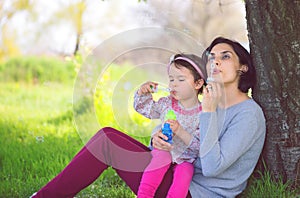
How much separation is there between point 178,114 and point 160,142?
0.49ft

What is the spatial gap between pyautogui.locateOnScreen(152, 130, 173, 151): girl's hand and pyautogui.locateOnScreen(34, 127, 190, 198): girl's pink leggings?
0.59ft

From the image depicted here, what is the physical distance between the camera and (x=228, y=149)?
2.34 meters

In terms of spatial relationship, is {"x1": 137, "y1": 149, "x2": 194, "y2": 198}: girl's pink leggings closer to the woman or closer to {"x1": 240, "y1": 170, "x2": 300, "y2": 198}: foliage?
the woman

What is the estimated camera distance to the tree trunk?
2572mm

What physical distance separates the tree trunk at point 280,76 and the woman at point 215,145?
3.9 inches

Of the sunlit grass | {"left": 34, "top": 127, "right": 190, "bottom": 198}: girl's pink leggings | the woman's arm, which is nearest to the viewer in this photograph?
the woman's arm

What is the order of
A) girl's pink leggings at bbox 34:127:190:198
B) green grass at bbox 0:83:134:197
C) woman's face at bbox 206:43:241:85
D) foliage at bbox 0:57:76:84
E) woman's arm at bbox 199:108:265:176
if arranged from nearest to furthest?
woman's arm at bbox 199:108:265:176
woman's face at bbox 206:43:241:85
girl's pink leggings at bbox 34:127:190:198
green grass at bbox 0:83:134:197
foliage at bbox 0:57:76:84

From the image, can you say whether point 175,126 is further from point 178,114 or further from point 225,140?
point 225,140

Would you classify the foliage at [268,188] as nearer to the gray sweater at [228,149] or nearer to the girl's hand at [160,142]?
the gray sweater at [228,149]

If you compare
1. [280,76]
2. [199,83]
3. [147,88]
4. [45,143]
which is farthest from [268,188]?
[45,143]

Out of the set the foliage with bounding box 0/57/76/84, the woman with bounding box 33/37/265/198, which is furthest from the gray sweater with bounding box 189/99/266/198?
the foliage with bounding box 0/57/76/84

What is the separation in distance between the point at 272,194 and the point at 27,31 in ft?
25.8

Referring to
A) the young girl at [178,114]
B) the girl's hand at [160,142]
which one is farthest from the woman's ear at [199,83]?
the girl's hand at [160,142]

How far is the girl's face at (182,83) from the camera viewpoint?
236cm
